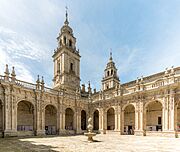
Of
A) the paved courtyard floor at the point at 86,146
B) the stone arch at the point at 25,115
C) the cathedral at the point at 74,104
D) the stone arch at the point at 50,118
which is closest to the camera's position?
the paved courtyard floor at the point at 86,146

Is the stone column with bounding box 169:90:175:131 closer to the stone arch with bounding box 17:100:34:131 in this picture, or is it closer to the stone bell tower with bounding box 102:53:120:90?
the stone arch with bounding box 17:100:34:131

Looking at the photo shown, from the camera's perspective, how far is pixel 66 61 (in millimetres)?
44625

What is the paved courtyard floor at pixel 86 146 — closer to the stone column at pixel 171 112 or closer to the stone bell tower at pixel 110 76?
the stone column at pixel 171 112

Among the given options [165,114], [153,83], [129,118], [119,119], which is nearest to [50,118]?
[119,119]

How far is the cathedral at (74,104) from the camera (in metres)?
24.8

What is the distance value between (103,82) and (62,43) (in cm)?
2040

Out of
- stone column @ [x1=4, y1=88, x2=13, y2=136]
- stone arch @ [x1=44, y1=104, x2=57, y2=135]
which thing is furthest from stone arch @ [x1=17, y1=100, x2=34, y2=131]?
stone column @ [x1=4, y1=88, x2=13, y2=136]

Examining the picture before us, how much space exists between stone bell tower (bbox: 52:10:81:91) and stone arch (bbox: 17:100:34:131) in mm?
12892

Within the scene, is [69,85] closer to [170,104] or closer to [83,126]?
[83,126]

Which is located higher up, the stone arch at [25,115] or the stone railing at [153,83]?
the stone railing at [153,83]

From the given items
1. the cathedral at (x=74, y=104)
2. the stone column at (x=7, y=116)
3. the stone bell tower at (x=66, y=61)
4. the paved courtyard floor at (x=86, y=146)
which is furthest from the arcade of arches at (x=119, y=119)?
the paved courtyard floor at (x=86, y=146)

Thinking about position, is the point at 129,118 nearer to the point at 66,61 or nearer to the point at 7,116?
the point at 66,61

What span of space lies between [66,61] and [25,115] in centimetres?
1834

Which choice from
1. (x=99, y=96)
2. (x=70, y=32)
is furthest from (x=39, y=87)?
(x=70, y=32)
